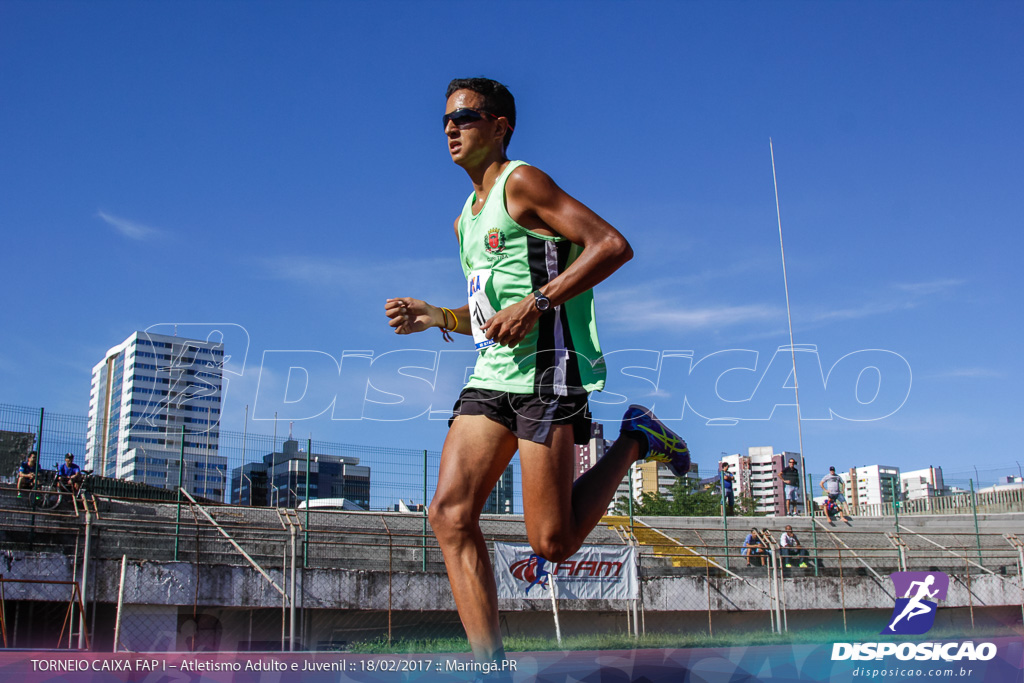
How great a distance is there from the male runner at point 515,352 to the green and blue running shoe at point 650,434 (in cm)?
41

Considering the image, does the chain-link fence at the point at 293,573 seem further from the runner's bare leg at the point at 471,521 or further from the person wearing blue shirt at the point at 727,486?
the runner's bare leg at the point at 471,521

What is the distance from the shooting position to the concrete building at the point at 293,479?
1438 centimetres

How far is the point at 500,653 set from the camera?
2998 millimetres

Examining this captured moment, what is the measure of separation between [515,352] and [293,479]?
12.9 m

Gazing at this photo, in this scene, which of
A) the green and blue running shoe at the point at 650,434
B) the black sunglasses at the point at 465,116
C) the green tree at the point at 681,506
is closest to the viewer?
the black sunglasses at the point at 465,116

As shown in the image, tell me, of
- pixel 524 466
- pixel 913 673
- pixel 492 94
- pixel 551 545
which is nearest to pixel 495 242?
pixel 492 94

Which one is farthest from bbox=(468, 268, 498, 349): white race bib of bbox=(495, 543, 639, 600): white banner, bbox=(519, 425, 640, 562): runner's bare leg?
bbox=(495, 543, 639, 600): white banner

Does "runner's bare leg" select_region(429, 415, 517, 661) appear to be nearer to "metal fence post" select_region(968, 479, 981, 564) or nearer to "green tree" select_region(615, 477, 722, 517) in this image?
"green tree" select_region(615, 477, 722, 517)

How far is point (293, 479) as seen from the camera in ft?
50.4

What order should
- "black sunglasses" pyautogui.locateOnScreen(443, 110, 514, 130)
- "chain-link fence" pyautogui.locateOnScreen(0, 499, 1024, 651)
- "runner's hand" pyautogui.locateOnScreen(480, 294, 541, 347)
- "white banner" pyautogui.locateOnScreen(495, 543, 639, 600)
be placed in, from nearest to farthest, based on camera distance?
"runner's hand" pyautogui.locateOnScreen(480, 294, 541, 347)
"black sunglasses" pyautogui.locateOnScreen(443, 110, 514, 130)
"chain-link fence" pyautogui.locateOnScreen(0, 499, 1024, 651)
"white banner" pyautogui.locateOnScreen(495, 543, 639, 600)

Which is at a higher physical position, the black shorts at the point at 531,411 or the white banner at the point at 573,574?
the black shorts at the point at 531,411

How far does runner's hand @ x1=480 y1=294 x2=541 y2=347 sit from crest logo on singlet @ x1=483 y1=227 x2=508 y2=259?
39 centimetres

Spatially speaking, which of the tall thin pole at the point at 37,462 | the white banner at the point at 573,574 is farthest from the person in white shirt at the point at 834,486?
the tall thin pole at the point at 37,462

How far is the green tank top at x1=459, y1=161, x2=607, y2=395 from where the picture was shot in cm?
329
